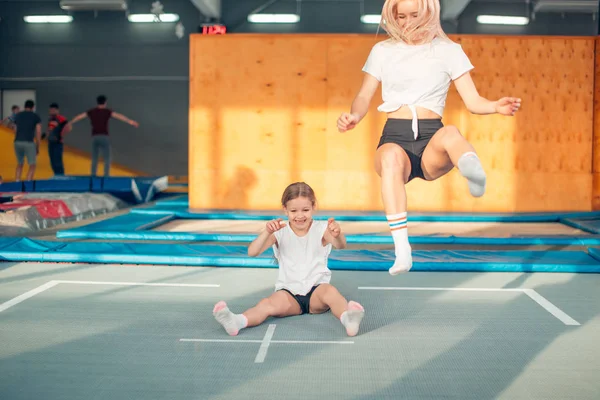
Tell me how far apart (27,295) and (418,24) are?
7.25ft

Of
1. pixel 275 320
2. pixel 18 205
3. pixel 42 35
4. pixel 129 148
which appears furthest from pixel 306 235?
pixel 42 35

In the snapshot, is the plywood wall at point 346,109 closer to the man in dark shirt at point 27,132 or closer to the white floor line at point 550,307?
the man in dark shirt at point 27,132

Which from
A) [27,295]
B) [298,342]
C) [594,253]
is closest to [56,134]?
[27,295]

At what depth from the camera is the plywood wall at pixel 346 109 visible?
686 centimetres

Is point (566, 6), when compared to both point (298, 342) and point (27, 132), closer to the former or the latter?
point (27, 132)

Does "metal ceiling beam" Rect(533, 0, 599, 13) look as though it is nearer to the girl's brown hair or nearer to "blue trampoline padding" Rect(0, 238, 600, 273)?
"blue trampoline padding" Rect(0, 238, 600, 273)

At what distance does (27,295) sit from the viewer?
3.16m

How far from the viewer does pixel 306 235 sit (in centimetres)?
276

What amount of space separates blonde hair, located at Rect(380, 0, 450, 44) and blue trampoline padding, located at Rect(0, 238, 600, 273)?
1769mm

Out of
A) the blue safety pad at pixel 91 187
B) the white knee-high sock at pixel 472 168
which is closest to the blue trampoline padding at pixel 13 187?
the blue safety pad at pixel 91 187

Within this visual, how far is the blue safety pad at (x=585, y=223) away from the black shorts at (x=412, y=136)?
357cm

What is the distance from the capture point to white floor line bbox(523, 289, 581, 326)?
2.73 metres

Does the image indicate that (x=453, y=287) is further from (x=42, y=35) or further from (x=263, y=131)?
(x=42, y=35)

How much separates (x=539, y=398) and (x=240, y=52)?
5.63 meters
